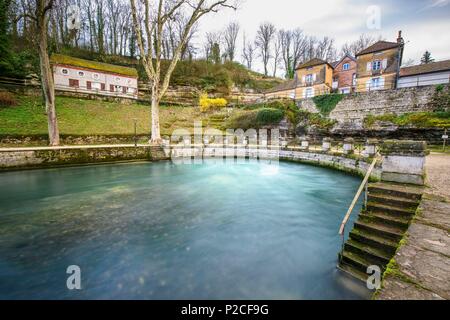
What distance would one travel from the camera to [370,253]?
10.8ft

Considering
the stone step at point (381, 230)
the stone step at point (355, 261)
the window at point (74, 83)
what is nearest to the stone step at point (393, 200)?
the stone step at point (381, 230)

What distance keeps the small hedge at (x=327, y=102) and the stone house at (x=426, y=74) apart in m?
11.9

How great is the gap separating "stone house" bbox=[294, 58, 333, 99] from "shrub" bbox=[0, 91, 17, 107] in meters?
34.8

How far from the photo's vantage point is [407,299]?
1928 mm

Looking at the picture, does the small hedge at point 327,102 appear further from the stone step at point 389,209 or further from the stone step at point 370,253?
the stone step at point 370,253

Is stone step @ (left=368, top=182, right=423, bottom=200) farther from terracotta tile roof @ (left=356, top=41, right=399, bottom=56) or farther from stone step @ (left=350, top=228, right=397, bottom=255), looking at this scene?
terracotta tile roof @ (left=356, top=41, right=399, bottom=56)

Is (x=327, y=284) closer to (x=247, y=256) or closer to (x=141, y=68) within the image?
(x=247, y=256)

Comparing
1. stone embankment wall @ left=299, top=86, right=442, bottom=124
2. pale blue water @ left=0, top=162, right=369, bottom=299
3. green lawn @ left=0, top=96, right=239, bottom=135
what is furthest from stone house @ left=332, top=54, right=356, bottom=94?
pale blue water @ left=0, top=162, right=369, bottom=299

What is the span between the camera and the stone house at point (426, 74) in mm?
23797

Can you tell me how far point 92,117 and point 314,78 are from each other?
98.9 ft

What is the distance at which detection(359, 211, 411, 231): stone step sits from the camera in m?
3.40

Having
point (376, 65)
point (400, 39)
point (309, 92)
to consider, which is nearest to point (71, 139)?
point (309, 92)
